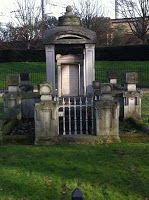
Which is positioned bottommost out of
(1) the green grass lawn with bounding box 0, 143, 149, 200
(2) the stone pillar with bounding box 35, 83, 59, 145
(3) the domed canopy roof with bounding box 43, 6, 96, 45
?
(1) the green grass lawn with bounding box 0, 143, 149, 200

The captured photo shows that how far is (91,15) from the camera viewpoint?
1281 inches

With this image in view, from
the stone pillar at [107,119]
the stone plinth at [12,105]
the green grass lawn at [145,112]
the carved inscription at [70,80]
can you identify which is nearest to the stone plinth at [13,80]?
the stone plinth at [12,105]

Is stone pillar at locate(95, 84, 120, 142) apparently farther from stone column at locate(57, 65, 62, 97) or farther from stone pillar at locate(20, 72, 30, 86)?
stone pillar at locate(20, 72, 30, 86)

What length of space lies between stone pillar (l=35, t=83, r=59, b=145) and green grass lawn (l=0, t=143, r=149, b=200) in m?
0.40

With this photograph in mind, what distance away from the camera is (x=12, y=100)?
30.0ft

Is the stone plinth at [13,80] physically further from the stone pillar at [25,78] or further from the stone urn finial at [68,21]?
the stone pillar at [25,78]

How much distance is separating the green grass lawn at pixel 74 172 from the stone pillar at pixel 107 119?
1.18 feet

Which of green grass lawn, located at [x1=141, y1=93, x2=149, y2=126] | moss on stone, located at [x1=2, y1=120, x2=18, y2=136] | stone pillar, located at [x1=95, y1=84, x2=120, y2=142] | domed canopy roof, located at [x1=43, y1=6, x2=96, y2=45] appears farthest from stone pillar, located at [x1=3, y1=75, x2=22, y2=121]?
green grass lawn, located at [x1=141, y1=93, x2=149, y2=126]

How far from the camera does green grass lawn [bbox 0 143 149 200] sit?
3963 mm

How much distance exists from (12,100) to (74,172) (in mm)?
5100

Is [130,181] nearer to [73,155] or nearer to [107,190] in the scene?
[107,190]

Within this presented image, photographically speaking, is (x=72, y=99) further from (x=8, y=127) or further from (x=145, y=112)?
(x=145, y=112)

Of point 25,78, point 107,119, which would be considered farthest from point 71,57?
point 107,119

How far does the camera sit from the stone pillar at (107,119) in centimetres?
654
